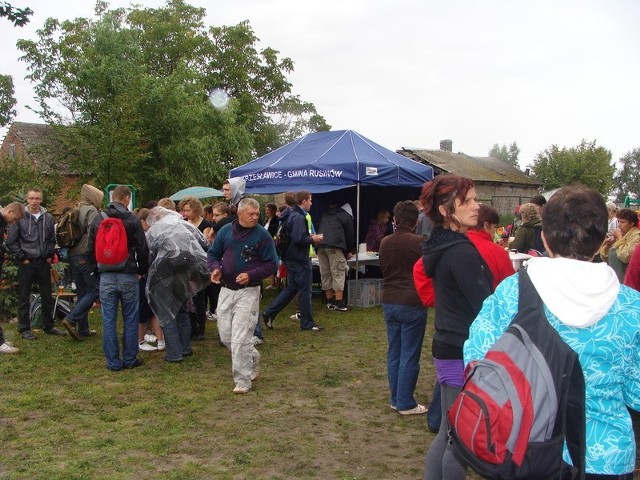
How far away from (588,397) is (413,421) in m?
3.20

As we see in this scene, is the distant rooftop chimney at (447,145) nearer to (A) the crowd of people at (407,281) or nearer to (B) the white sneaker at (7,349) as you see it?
(A) the crowd of people at (407,281)

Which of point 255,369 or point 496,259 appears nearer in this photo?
point 496,259

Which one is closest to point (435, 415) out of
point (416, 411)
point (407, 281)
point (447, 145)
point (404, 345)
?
point (416, 411)

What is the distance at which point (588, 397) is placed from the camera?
6.54 ft

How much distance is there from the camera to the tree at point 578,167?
169 feet

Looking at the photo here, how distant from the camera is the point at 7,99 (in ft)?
164

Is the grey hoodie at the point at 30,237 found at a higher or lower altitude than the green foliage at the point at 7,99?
lower

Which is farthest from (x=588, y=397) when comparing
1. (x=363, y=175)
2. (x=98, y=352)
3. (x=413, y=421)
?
(x=363, y=175)

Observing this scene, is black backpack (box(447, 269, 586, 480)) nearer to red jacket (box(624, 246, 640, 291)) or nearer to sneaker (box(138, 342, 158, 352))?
red jacket (box(624, 246, 640, 291))

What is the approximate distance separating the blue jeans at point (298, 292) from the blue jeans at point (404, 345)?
3489 millimetres

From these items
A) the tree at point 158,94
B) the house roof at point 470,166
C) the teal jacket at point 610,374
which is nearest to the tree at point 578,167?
the house roof at point 470,166

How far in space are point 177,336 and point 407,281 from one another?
3042 millimetres

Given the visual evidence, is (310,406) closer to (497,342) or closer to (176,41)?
(497,342)

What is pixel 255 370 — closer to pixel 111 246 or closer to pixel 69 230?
pixel 111 246
